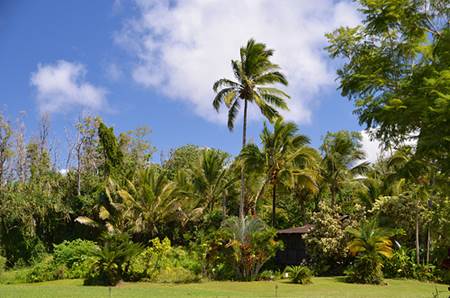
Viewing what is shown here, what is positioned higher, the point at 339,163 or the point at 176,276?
the point at 339,163

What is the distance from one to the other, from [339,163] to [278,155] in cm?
648

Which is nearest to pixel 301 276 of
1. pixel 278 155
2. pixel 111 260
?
pixel 111 260

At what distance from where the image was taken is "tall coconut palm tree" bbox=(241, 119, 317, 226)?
85.7ft

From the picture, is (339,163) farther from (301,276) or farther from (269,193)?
(301,276)

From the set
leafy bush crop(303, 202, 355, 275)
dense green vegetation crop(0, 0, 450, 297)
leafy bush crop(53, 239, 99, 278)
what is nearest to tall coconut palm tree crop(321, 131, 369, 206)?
dense green vegetation crop(0, 0, 450, 297)

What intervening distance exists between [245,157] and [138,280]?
30.8 ft

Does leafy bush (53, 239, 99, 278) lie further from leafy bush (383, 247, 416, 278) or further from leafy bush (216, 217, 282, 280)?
leafy bush (383, 247, 416, 278)

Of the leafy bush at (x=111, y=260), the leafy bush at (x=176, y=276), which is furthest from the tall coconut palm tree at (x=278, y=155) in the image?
the leafy bush at (x=111, y=260)

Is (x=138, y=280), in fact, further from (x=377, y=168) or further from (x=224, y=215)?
(x=377, y=168)

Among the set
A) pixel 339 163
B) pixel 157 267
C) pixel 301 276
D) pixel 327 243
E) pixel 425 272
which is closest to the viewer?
pixel 301 276

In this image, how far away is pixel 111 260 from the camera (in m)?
18.2

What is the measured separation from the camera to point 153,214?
29.5 meters

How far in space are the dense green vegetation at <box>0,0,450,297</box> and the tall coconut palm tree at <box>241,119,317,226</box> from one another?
0.22ft

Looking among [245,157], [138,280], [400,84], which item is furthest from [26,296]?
[245,157]
